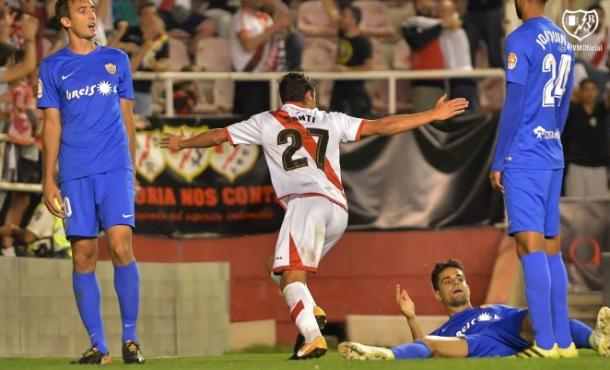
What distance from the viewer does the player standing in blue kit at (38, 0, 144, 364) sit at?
11.1m

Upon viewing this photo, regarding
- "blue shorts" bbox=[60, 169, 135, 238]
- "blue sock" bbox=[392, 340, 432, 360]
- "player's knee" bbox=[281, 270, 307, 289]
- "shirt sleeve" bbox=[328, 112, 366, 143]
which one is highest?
"shirt sleeve" bbox=[328, 112, 366, 143]

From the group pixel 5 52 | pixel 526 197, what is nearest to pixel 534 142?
pixel 526 197

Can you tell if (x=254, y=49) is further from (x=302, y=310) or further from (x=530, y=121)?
(x=530, y=121)

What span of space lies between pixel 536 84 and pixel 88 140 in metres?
2.78

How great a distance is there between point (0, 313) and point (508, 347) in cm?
463

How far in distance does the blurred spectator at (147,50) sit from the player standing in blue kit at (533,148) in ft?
26.9

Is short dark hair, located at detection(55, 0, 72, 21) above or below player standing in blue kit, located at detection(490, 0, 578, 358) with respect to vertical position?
→ above

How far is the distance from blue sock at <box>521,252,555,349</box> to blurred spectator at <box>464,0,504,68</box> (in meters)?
8.78

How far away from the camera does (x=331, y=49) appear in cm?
1992

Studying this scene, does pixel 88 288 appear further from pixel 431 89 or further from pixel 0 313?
pixel 431 89

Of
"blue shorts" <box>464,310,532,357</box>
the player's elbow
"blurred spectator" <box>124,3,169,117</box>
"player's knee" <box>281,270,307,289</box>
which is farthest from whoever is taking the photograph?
"blurred spectator" <box>124,3,169,117</box>

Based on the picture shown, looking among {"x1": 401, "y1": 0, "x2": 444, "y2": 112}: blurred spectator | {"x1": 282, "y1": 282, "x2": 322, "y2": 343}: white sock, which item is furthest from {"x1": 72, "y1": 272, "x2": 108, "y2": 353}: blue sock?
{"x1": 401, "y1": 0, "x2": 444, "y2": 112}: blurred spectator

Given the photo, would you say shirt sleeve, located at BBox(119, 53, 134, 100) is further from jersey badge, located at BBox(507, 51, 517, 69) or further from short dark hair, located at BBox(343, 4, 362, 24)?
short dark hair, located at BBox(343, 4, 362, 24)

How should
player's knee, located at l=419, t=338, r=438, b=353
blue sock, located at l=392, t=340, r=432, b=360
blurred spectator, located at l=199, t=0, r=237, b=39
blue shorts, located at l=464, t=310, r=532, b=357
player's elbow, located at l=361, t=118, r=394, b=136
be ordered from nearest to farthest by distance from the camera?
blue sock, located at l=392, t=340, r=432, b=360, player's knee, located at l=419, t=338, r=438, b=353, blue shorts, located at l=464, t=310, r=532, b=357, player's elbow, located at l=361, t=118, r=394, b=136, blurred spectator, located at l=199, t=0, r=237, b=39
